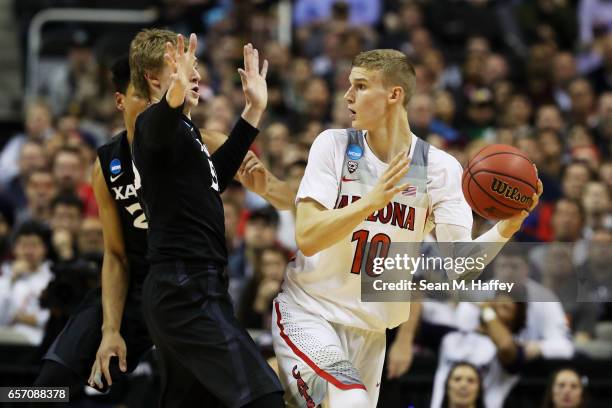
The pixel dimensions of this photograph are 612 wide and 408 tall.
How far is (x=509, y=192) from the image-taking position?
5.93 meters

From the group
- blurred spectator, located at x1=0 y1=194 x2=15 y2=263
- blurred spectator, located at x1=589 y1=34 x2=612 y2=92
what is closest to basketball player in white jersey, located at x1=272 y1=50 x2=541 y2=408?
blurred spectator, located at x1=0 y1=194 x2=15 y2=263

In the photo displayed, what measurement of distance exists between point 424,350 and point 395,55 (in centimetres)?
377

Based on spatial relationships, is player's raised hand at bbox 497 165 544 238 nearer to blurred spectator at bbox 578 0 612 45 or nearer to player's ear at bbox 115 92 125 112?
player's ear at bbox 115 92 125 112

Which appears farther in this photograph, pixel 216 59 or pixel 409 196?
pixel 216 59

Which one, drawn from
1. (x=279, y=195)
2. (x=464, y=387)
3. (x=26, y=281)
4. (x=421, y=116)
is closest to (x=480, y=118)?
(x=421, y=116)

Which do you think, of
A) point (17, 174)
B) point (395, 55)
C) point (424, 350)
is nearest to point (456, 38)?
point (17, 174)

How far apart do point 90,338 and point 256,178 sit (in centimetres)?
131

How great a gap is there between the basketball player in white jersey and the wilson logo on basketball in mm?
89

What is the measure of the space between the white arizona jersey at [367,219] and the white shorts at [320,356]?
89mm

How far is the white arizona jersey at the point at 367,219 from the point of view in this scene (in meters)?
6.13

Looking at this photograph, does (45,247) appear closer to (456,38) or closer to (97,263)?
(97,263)

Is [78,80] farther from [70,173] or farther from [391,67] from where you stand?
[391,67]

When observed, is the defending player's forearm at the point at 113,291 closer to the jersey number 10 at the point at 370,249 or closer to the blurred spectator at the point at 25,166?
the jersey number 10 at the point at 370,249

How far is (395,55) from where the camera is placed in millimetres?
6191
